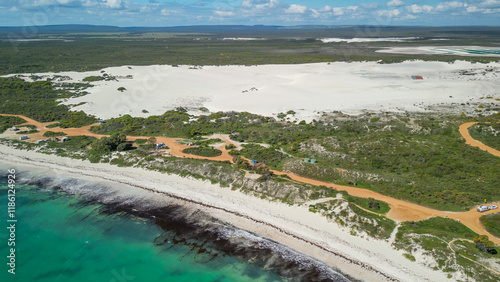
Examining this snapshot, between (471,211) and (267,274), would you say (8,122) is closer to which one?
(267,274)

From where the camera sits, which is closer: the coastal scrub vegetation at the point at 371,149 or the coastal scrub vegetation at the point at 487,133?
the coastal scrub vegetation at the point at 371,149

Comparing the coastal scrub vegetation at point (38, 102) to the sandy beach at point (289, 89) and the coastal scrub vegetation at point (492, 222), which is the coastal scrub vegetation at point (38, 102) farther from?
the coastal scrub vegetation at point (492, 222)

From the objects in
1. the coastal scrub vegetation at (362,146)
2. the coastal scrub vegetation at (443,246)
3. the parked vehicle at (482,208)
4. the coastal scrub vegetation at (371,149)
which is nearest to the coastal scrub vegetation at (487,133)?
the coastal scrub vegetation at (362,146)

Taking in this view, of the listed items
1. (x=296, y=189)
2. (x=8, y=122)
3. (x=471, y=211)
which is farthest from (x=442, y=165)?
(x=8, y=122)

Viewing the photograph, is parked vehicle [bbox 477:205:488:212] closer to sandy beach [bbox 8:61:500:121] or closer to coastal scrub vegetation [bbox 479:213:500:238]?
coastal scrub vegetation [bbox 479:213:500:238]

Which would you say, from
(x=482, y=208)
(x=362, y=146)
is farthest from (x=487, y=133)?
(x=482, y=208)

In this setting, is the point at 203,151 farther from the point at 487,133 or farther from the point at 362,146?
the point at 487,133

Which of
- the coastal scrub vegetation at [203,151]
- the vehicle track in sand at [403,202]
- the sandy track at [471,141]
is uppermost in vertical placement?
the sandy track at [471,141]
